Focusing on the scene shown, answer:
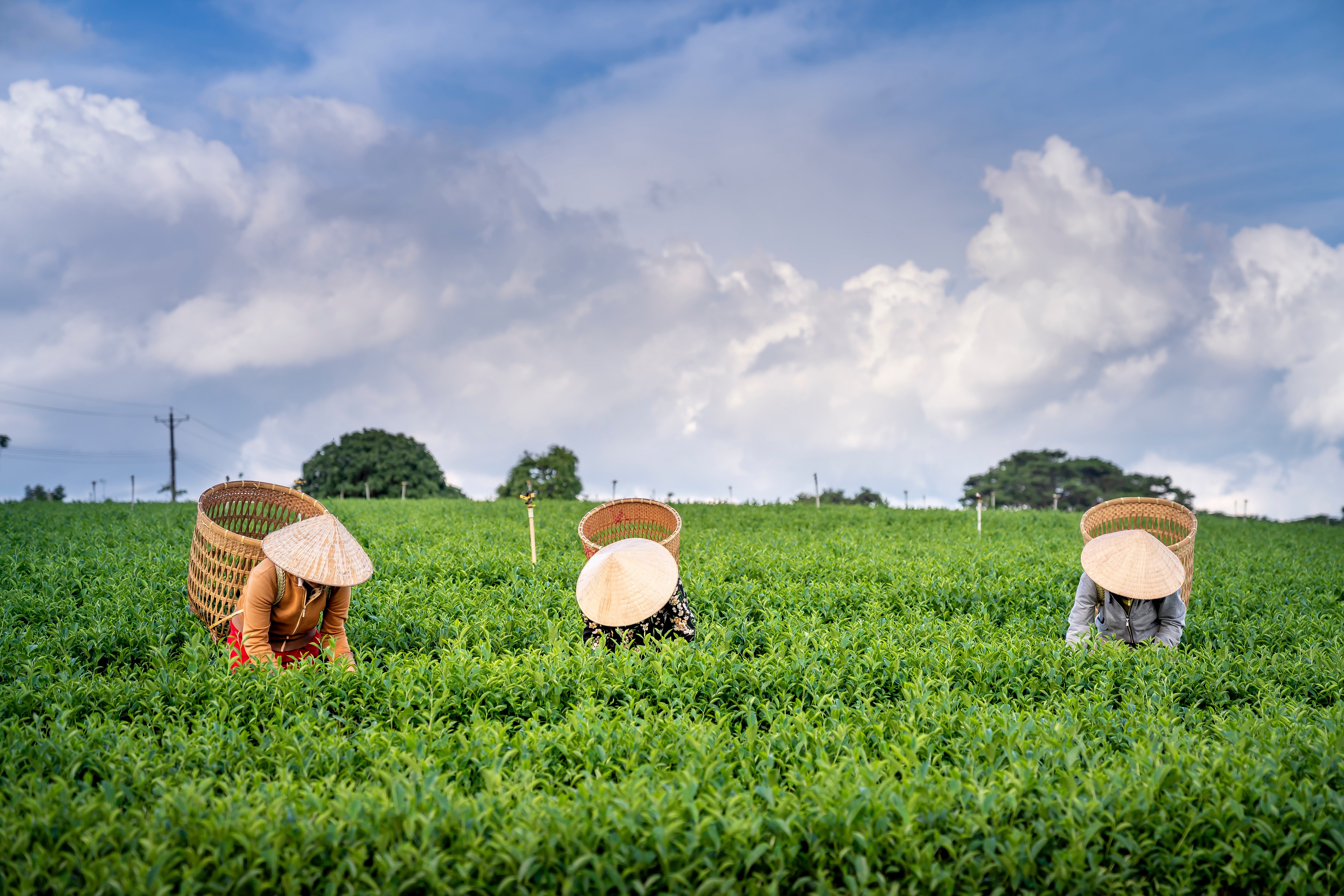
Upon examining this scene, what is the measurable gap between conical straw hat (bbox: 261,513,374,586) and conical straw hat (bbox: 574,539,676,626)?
1.33 meters

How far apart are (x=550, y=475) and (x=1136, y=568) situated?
35.3m

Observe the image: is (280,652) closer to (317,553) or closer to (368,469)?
(317,553)

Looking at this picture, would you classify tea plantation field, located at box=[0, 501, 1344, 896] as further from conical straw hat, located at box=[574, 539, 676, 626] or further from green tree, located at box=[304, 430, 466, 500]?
green tree, located at box=[304, 430, 466, 500]

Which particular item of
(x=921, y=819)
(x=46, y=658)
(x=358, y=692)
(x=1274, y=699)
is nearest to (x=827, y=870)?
(x=921, y=819)

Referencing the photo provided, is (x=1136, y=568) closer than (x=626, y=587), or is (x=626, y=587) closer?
(x=626, y=587)

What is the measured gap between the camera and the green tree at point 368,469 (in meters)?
33.2

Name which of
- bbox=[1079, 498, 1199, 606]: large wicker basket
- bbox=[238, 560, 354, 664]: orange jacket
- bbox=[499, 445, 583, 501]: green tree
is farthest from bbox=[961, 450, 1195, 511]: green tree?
bbox=[238, 560, 354, 664]: orange jacket

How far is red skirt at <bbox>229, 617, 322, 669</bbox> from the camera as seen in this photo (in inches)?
187

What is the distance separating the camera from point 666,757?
3.55m

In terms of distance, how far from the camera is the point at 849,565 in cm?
948

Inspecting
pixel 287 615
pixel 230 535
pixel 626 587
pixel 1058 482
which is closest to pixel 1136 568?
pixel 626 587

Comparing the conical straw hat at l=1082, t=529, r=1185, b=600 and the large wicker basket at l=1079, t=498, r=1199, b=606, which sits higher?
the large wicker basket at l=1079, t=498, r=1199, b=606

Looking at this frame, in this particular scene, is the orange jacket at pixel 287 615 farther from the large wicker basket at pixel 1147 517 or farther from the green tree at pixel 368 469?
the green tree at pixel 368 469

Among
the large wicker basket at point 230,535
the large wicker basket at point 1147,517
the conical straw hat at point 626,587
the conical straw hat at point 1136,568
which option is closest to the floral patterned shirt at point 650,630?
the conical straw hat at point 626,587
